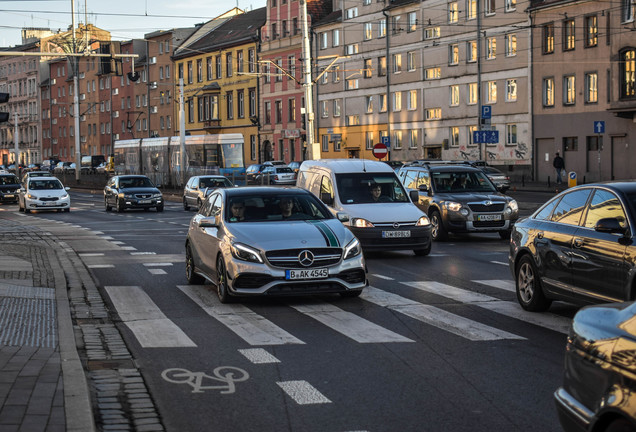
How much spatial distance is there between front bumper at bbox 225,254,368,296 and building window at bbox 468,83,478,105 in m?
55.6

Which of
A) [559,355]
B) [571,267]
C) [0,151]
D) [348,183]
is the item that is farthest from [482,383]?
[0,151]

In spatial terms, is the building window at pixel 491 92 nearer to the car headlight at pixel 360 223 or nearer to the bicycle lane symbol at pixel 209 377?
the car headlight at pixel 360 223

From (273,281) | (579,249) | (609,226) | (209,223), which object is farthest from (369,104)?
(609,226)

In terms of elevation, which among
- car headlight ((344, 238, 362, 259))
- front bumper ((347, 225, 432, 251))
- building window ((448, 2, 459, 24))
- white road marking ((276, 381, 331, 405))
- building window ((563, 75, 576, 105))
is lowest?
white road marking ((276, 381, 331, 405))

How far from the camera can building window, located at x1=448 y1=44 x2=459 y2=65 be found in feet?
224

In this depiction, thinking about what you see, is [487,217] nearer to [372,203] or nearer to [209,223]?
[372,203]

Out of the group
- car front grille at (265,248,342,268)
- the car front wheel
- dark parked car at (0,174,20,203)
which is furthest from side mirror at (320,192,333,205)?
dark parked car at (0,174,20,203)

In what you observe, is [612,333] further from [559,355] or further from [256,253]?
[256,253]

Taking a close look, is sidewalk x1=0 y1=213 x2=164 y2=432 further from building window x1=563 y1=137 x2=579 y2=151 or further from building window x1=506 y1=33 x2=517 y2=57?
building window x1=506 y1=33 x2=517 y2=57

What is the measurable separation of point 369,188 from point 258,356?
11396 mm

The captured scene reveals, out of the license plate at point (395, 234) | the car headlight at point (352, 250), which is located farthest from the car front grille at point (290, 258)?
the license plate at point (395, 234)

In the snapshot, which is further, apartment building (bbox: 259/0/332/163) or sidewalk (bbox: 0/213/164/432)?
apartment building (bbox: 259/0/332/163)

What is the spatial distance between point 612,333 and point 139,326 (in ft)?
24.5

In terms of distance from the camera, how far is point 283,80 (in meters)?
88.8
